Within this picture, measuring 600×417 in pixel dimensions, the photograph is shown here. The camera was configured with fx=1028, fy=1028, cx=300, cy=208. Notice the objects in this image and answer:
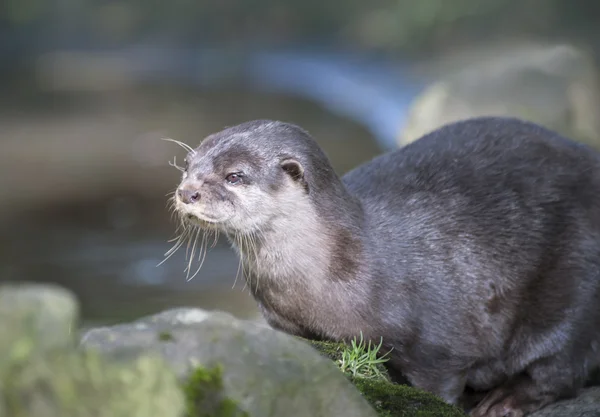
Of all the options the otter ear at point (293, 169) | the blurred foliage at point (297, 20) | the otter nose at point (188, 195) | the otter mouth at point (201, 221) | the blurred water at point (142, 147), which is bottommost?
the blurred water at point (142, 147)

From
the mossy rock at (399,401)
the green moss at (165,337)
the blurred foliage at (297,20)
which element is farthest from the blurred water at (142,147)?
the green moss at (165,337)

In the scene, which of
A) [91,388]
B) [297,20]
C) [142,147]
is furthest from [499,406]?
[297,20]

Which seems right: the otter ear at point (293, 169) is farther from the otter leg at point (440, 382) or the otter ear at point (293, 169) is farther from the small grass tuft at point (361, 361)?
the otter leg at point (440, 382)

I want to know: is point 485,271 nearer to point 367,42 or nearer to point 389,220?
Result: point 389,220

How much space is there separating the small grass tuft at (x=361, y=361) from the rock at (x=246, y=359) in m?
0.84

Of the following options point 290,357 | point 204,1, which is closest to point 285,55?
point 204,1

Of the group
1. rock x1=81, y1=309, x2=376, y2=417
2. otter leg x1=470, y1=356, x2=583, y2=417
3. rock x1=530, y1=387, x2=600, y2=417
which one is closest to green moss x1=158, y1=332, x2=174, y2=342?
rock x1=81, y1=309, x2=376, y2=417

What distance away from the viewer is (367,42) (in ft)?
42.8

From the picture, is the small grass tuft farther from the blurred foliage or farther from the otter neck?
the blurred foliage

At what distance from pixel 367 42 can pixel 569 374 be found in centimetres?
925

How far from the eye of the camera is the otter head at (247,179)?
3.83 m

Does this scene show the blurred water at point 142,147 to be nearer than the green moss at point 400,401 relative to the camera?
No

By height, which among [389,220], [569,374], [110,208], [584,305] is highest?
[389,220]

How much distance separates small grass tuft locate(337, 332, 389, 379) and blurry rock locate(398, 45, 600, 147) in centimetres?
451
